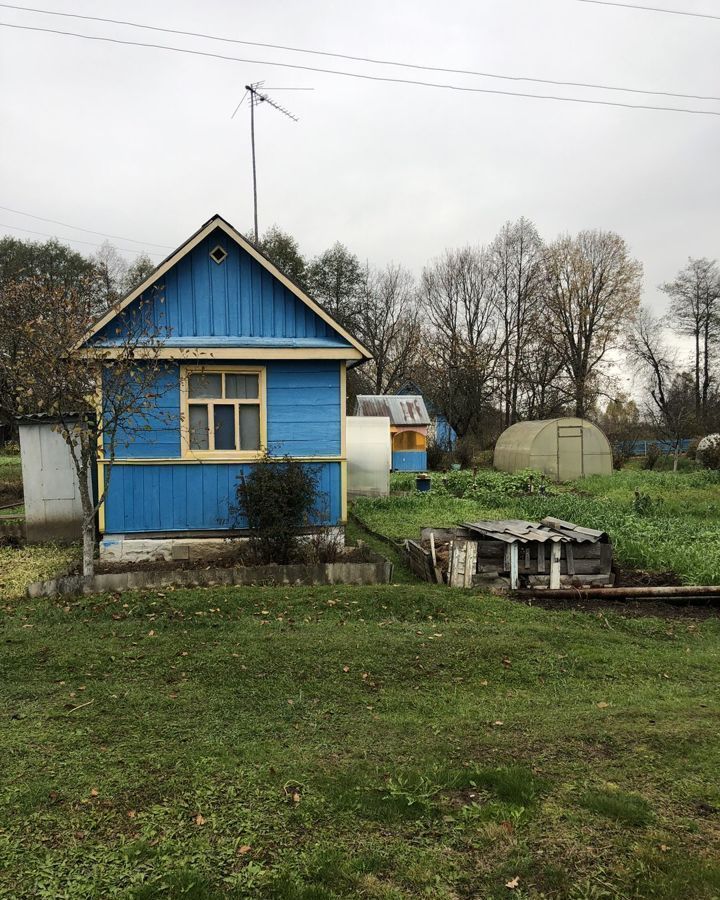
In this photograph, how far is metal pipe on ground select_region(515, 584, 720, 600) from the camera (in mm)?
8664

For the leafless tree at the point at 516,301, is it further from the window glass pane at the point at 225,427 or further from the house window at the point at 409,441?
the window glass pane at the point at 225,427

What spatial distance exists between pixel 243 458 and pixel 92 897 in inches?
326

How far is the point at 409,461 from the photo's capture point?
1337 inches

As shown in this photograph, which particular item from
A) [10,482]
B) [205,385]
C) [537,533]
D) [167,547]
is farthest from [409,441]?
[537,533]

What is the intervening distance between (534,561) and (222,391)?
567 centimetres

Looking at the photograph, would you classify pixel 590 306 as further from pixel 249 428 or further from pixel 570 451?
pixel 249 428

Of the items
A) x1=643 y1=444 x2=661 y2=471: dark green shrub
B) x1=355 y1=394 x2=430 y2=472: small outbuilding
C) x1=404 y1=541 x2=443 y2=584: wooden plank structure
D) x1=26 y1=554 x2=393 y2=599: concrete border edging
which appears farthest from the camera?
x1=355 y1=394 x2=430 y2=472: small outbuilding

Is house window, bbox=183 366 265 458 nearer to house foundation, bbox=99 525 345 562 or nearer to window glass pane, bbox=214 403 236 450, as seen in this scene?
window glass pane, bbox=214 403 236 450

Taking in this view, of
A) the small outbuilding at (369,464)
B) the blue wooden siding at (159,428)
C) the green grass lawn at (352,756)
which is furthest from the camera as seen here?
the small outbuilding at (369,464)

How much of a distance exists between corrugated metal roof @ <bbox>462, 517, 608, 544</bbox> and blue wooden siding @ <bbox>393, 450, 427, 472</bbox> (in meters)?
23.1

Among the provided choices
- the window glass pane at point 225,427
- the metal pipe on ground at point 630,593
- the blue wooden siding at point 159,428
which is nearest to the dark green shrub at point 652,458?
the metal pipe on ground at point 630,593

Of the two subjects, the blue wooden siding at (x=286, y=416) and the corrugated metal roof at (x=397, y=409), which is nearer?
the blue wooden siding at (x=286, y=416)

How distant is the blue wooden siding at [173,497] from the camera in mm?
10930

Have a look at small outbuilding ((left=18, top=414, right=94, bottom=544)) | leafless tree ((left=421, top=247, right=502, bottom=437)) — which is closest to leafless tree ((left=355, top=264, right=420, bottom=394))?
leafless tree ((left=421, top=247, right=502, bottom=437))
